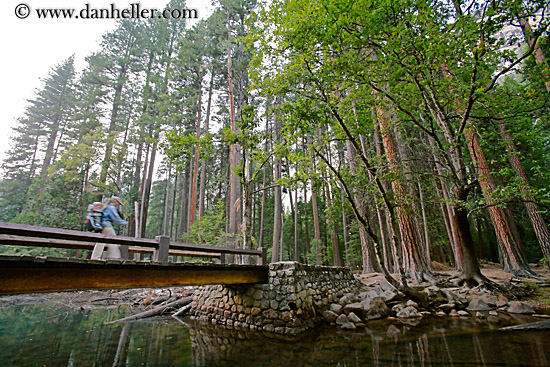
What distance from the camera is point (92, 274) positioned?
3.52 m

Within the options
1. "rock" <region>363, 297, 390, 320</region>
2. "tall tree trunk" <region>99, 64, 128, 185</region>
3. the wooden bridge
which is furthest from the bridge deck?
"tall tree trunk" <region>99, 64, 128, 185</region>

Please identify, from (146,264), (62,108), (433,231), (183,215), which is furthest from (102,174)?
(433,231)

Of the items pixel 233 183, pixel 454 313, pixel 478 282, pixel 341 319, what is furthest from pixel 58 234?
pixel 233 183

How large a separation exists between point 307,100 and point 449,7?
343 cm

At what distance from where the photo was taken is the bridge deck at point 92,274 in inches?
114

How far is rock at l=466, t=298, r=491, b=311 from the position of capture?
5.79 m

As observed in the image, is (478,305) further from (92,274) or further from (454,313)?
(92,274)

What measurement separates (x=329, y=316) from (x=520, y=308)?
160 inches

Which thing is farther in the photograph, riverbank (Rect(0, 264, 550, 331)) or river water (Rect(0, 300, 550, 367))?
riverbank (Rect(0, 264, 550, 331))

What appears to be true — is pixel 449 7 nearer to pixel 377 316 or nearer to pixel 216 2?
pixel 377 316

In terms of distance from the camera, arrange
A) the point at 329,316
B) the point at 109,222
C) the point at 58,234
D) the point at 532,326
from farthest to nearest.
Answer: the point at 329,316, the point at 109,222, the point at 532,326, the point at 58,234

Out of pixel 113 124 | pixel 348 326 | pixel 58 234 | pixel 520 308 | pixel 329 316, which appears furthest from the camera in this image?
pixel 113 124

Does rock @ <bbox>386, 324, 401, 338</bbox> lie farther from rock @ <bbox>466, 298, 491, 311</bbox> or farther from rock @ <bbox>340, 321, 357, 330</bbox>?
rock @ <bbox>466, 298, 491, 311</bbox>

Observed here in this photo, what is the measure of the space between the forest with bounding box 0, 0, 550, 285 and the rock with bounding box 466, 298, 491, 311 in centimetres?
123
